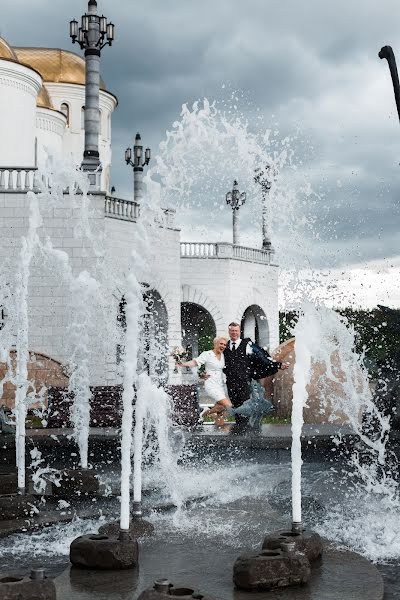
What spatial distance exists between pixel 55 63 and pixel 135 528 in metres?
39.8

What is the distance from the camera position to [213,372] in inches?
393

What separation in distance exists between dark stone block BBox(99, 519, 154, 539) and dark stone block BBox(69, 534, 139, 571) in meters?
0.54

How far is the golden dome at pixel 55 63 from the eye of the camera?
4116 cm

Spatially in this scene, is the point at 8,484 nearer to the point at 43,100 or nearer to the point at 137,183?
the point at 43,100

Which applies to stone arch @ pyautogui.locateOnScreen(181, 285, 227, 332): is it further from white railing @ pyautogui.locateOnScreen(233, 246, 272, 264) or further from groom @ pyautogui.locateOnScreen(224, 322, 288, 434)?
groom @ pyautogui.locateOnScreen(224, 322, 288, 434)

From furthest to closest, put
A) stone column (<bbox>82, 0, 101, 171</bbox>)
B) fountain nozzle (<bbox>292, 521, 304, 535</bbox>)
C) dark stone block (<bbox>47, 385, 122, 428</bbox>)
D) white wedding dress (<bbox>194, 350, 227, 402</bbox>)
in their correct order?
stone column (<bbox>82, 0, 101, 171</bbox>) → dark stone block (<bbox>47, 385, 122, 428</bbox>) → white wedding dress (<bbox>194, 350, 227, 402</bbox>) → fountain nozzle (<bbox>292, 521, 304, 535</bbox>)

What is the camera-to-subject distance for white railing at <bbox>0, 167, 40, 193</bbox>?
2154 cm

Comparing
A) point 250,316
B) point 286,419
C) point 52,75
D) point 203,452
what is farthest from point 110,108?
point 203,452

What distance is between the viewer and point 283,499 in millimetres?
6137

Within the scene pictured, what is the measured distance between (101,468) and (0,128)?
23.9m

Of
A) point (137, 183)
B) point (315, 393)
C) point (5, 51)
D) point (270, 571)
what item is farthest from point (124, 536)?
point (137, 183)

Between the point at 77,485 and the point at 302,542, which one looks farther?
the point at 77,485

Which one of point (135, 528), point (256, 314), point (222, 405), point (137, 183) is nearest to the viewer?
point (135, 528)

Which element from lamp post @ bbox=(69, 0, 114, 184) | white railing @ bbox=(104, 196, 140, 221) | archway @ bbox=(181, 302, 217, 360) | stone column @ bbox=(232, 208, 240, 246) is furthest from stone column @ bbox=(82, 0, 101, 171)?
stone column @ bbox=(232, 208, 240, 246)
